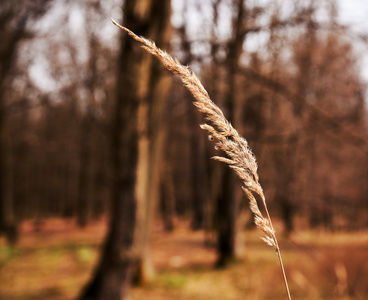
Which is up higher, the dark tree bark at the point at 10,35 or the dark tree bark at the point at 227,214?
the dark tree bark at the point at 10,35

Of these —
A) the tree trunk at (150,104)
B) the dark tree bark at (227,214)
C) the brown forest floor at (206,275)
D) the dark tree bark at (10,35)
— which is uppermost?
the dark tree bark at (10,35)

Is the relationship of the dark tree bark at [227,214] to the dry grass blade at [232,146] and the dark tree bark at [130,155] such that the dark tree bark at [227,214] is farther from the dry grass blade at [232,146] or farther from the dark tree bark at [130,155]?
the dry grass blade at [232,146]

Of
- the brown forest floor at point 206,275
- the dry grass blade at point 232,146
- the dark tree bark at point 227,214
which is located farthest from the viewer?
the dark tree bark at point 227,214

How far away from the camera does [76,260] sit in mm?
9500

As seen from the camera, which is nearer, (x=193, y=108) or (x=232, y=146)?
(x=232, y=146)

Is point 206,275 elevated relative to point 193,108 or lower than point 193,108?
lower

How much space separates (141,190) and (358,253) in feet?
13.8

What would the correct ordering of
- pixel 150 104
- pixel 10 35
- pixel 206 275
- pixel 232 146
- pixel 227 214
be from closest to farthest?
→ pixel 232 146 < pixel 150 104 < pixel 206 275 < pixel 227 214 < pixel 10 35

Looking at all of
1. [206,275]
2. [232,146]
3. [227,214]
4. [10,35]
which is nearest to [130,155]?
[206,275]

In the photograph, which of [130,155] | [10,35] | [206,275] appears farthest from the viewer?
[10,35]

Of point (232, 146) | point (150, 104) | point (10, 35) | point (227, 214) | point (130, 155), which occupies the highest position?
point (10, 35)

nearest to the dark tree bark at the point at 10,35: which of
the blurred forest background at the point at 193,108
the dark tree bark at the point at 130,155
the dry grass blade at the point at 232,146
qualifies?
the blurred forest background at the point at 193,108

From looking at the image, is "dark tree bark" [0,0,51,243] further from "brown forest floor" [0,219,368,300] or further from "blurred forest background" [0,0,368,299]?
"brown forest floor" [0,219,368,300]

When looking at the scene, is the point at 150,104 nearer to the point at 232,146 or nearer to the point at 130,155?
the point at 130,155
